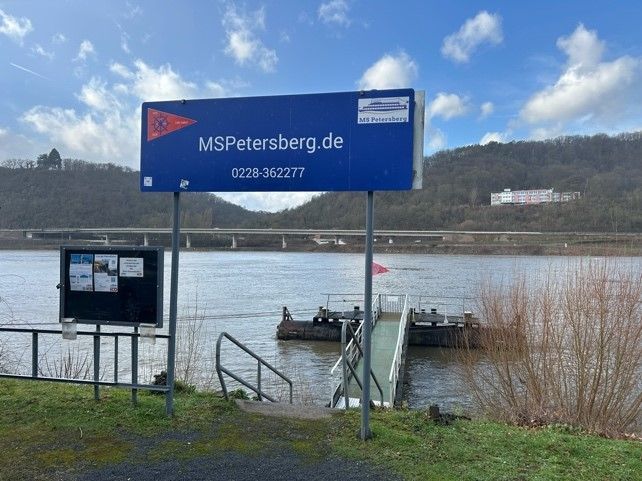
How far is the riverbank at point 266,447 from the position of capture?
3.61m

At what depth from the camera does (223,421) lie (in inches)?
182

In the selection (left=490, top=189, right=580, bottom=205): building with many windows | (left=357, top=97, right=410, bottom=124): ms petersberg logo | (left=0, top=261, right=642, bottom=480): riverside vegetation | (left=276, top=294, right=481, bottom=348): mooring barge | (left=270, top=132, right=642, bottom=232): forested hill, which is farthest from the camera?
(left=270, top=132, right=642, bottom=232): forested hill

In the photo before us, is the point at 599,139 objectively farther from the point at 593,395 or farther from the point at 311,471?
the point at 311,471

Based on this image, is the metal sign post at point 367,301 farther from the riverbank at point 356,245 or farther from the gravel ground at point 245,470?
the riverbank at point 356,245

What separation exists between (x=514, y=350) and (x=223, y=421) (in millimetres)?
8794

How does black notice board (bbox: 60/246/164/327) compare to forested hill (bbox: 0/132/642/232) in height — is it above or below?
below

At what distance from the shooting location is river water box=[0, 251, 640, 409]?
54.3 ft

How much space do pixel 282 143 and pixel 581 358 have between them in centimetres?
851

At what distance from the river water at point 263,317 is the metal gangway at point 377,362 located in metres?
1.30

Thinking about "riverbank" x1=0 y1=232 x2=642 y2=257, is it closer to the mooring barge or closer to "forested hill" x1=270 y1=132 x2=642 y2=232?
"forested hill" x1=270 y1=132 x2=642 y2=232

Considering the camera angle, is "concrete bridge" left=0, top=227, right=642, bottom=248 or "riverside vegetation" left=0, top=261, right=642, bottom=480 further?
"concrete bridge" left=0, top=227, right=642, bottom=248

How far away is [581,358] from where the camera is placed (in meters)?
9.97

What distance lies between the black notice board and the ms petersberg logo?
2315 millimetres

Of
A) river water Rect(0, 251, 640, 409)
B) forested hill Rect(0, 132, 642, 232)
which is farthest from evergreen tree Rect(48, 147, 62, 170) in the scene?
river water Rect(0, 251, 640, 409)
